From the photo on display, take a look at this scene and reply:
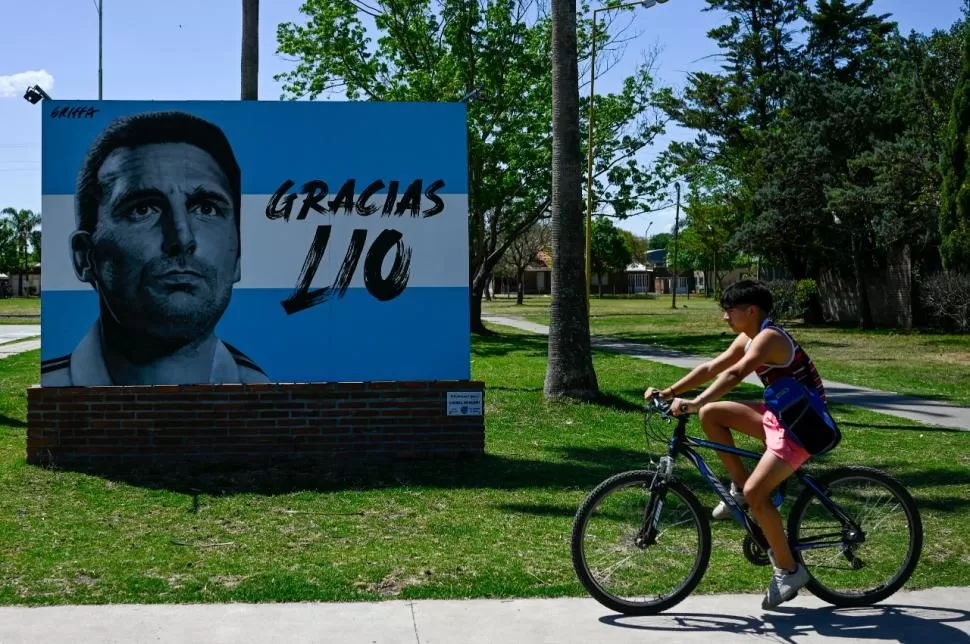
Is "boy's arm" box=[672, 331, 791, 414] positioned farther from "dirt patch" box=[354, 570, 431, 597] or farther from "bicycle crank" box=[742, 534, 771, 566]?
"dirt patch" box=[354, 570, 431, 597]

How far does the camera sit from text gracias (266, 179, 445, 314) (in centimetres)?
991

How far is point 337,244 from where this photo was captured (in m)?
9.96

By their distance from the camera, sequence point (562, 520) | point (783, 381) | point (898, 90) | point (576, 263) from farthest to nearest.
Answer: point (898, 90), point (576, 263), point (562, 520), point (783, 381)

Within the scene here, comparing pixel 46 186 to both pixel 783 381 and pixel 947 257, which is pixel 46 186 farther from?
pixel 947 257

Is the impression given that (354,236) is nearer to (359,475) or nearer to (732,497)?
(359,475)

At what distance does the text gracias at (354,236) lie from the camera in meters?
9.91

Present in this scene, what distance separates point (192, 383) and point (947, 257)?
20.6 meters

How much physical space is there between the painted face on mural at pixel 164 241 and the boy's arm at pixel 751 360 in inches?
224

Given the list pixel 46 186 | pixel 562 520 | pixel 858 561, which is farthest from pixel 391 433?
pixel 858 561

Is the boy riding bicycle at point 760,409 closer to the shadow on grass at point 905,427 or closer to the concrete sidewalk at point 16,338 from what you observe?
the shadow on grass at point 905,427

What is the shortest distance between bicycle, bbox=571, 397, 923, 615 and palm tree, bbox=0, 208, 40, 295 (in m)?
118

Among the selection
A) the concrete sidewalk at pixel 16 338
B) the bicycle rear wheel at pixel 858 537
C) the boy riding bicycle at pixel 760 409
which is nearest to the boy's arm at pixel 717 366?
the boy riding bicycle at pixel 760 409

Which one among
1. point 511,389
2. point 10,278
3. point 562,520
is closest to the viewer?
point 562,520

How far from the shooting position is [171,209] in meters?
9.73
